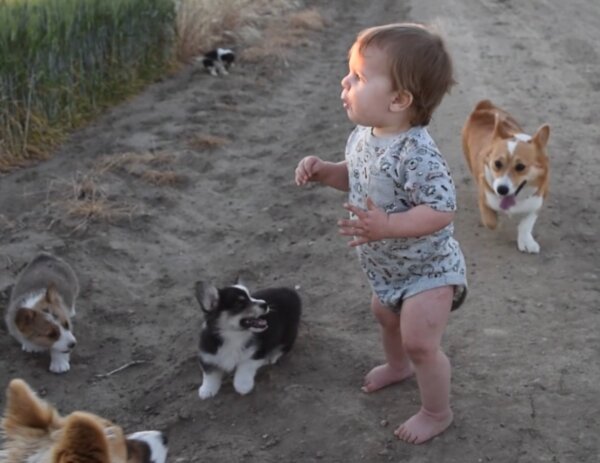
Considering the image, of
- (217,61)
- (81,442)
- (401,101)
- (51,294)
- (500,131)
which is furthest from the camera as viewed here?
(217,61)

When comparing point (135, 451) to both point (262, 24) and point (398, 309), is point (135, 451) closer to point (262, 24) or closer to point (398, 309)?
point (398, 309)

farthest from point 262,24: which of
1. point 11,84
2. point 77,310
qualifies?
point 77,310

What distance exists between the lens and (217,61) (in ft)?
43.3

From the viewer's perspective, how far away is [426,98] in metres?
3.87

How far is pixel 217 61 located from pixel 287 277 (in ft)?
23.1

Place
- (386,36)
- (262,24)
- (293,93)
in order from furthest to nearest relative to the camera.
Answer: (262,24) < (293,93) < (386,36)

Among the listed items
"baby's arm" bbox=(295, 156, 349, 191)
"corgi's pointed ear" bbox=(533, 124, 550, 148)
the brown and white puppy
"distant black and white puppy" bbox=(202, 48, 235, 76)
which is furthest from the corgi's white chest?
"distant black and white puppy" bbox=(202, 48, 235, 76)

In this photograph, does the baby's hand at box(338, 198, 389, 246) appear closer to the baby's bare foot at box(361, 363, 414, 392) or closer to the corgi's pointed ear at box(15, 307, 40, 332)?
the baby's bare foot at box(361, 363, 414, 392)

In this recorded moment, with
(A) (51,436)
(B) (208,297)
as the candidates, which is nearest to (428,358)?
(B) (208,297)

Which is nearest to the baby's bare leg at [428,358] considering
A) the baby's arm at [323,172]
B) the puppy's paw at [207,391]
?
the baby's arm at [323,172]

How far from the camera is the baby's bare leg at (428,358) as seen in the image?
162 inches

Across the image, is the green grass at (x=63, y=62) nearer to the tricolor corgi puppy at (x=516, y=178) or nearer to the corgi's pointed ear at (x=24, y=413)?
the tricolor corgi puppy at (x=516, y=178)

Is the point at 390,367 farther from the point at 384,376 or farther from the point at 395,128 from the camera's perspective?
the point at 395,128

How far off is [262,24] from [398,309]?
13.3 m
